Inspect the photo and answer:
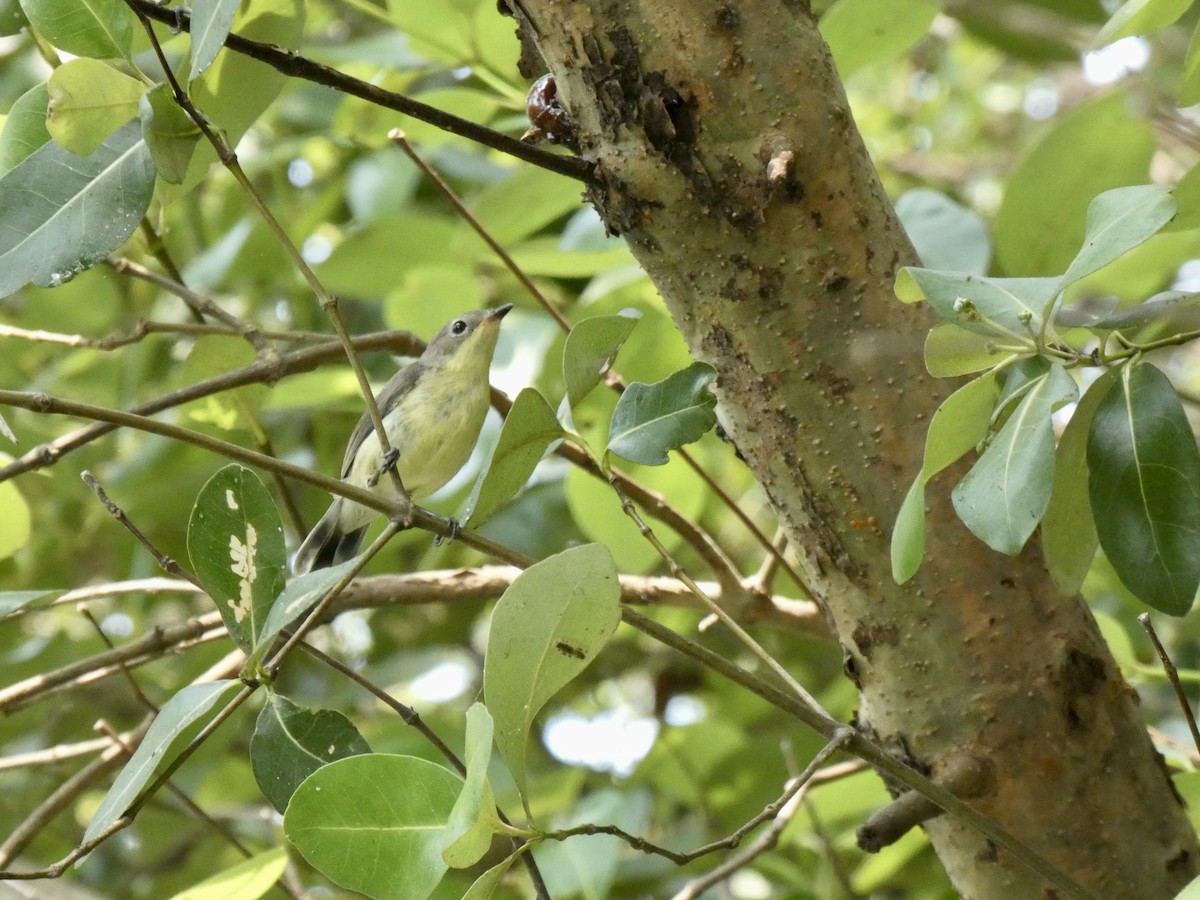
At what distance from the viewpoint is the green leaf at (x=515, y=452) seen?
49.2 inches

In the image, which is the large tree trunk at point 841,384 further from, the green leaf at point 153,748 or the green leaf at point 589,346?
the green leaf at point 153,748

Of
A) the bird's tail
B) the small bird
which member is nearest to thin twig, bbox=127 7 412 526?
the small bird

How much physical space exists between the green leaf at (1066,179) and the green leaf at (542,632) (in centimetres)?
117

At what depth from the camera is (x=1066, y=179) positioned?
1925 mm

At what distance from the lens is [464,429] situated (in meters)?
2.86

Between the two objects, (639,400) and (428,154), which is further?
(428,154)

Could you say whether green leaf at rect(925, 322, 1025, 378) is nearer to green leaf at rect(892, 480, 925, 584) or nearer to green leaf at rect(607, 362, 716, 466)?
green leaf at rect(892, 480, 925, 584)

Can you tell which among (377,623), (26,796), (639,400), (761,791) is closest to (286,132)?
(377,623)

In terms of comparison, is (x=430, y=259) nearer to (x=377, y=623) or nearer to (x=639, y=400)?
(x=639, y=400)

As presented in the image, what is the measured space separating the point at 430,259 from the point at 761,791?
129 centimetres

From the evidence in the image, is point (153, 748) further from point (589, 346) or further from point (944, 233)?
point (944, 233)

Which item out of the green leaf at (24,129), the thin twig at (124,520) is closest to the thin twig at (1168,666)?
the thin twig at (124,520)

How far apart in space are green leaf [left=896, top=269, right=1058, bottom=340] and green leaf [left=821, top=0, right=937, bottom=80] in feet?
2.84

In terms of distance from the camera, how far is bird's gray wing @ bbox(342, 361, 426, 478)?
294 centimetres
